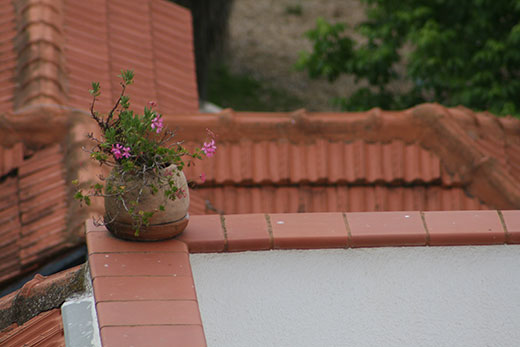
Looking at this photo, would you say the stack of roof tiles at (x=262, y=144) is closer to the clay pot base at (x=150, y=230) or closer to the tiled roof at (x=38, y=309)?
the tiled roof at (x=38, y=309)

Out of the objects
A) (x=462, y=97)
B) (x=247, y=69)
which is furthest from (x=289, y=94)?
(x=462, y=97)

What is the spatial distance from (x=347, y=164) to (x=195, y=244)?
3020 mm

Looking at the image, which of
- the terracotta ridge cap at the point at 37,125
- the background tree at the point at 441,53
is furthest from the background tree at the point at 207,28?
the terracotta ridge cap at the point at 37,125

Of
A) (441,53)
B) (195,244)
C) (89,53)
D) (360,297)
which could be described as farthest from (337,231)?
(441,53)

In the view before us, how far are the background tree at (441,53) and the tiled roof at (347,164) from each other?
2910 mm

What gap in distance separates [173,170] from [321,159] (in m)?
3.04

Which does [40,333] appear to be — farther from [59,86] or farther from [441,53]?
[441,53]

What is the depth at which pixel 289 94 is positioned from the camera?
17.7 m

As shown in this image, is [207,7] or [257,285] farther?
[207,7]

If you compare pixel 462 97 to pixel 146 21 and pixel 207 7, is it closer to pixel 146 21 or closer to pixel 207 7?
pixel 146 21

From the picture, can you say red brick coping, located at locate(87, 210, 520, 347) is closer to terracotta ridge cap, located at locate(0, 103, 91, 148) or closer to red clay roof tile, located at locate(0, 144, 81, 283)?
red clay roof tile, located at locate(0, 144, 81, 283)

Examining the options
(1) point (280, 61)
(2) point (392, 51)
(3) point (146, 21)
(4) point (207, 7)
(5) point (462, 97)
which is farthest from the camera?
(1) point (280, 61)

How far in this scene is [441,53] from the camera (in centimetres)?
916

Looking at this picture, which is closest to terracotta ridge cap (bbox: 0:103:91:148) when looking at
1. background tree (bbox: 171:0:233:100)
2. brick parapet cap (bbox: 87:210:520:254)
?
brick parapet cap (bbox: 87:210:520:254)
